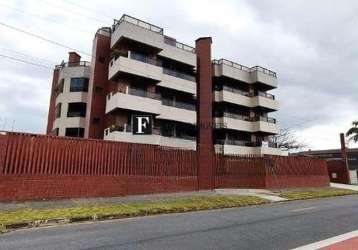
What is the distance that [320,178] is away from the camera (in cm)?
3556

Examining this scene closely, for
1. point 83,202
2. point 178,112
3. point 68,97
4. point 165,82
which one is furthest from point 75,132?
point 83,202

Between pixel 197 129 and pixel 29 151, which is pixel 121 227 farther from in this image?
pixel 197 129

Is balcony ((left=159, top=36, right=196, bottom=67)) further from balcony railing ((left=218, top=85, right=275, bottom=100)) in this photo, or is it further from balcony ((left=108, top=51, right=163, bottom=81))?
balcony railing ((left=218, top=85, right=275, bottom=100))

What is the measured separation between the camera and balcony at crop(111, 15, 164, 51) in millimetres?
34469

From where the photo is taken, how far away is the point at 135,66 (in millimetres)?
34094

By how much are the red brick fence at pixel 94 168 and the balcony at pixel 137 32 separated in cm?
1624

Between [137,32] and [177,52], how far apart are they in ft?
22.2

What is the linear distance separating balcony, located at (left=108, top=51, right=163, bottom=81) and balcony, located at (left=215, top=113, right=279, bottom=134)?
38.7 feet

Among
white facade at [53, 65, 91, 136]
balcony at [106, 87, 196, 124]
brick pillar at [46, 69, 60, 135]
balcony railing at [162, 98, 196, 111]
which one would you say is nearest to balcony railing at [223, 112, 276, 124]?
balcony railing at [162, 98, 196, 111]

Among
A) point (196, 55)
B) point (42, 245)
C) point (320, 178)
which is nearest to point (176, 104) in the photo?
point (196, 55)

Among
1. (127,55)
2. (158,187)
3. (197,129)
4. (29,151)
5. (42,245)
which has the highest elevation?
(127,55)

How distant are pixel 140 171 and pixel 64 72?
974 inches

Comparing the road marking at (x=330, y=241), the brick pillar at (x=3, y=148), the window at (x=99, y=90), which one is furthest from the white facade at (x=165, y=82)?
the road marking at (x=330, y=241)

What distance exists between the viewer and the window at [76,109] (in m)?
39.7
